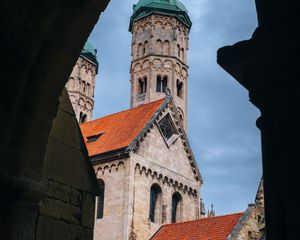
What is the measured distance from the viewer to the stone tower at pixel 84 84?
173ft

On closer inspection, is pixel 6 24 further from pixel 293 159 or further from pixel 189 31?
pixel 189 31

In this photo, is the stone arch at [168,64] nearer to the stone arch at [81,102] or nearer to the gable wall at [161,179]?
the stone arch at [81,102]

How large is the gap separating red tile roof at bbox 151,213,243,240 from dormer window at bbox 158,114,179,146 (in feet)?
19.9

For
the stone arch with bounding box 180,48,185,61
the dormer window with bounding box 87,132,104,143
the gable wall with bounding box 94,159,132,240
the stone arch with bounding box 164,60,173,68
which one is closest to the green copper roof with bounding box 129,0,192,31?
the stone arch with bounding box 180,48,185,61

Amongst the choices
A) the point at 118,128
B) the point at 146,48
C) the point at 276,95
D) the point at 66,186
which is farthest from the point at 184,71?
the point at 276,95

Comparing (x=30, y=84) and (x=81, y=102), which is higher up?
(x=81, y=102)

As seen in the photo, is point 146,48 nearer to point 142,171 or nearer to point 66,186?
point 142,171

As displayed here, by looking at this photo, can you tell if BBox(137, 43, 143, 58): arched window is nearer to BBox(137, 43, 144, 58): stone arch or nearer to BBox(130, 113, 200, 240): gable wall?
BBox(137, 43, 144, 58): stone arch

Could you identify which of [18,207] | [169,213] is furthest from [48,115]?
[169,213]

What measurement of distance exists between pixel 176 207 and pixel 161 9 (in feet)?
76.6

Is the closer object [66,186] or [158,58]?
[66,186]

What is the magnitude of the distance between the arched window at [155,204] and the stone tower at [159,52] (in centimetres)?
1602

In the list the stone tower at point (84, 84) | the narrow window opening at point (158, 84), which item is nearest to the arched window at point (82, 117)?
the stone tower at point (84, 84)

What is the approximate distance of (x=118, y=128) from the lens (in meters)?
34.6
